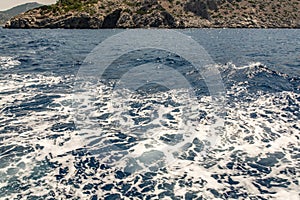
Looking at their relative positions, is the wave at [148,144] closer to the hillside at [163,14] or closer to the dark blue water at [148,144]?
the dark blue water at [148,144]

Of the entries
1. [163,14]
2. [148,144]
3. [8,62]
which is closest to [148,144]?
Answer: [148,144]

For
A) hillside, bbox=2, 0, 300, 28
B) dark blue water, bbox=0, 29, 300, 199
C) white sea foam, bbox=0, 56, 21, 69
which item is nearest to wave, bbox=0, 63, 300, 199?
dark blue water, bbox=0, 29, 300, 199

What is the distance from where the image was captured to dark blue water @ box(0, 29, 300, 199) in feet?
31.9

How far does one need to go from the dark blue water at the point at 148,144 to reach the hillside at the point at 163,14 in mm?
114158

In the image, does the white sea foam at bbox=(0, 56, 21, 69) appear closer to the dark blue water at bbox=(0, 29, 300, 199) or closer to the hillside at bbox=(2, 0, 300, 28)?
the dark blue water at bbox=(0, 29, 300, 199)

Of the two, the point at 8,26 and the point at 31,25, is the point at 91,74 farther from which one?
the point at 8,26

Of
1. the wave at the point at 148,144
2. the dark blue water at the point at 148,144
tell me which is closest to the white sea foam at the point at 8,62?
the dark blue water at the point at 148,144

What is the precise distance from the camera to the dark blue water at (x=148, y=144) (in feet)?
31.9

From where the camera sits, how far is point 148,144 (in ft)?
42.4

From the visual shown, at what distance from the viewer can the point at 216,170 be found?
1087 cm

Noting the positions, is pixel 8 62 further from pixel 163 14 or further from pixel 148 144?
pixel 163 14

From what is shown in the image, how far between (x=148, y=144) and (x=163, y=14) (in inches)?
5001

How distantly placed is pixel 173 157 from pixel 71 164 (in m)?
4.25

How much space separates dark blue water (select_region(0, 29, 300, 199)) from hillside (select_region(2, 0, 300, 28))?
114 m
